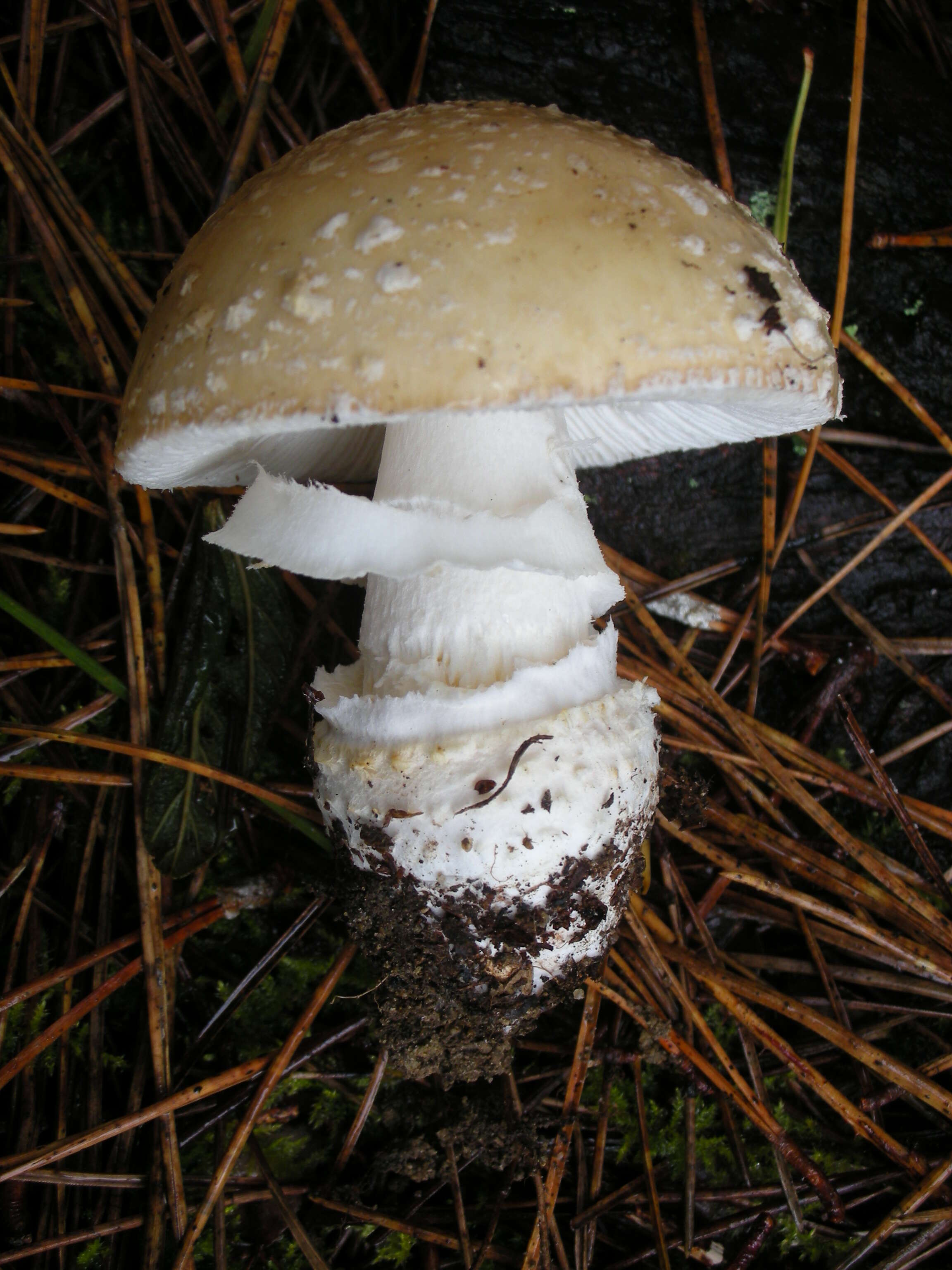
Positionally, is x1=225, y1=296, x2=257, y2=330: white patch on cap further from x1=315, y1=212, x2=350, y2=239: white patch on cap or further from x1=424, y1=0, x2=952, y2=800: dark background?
x1=424, y1=0, x2=952, y2=800: dark background

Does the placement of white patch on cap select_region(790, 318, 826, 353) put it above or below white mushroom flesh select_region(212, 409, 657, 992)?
above

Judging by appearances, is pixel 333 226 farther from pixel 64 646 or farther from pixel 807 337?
pixel 64 646

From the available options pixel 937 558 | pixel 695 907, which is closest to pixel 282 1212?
pixel 695 907

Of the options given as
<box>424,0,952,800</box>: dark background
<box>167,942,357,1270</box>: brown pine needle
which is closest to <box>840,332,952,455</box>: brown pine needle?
<box>424,0,952,800</box>: dark background

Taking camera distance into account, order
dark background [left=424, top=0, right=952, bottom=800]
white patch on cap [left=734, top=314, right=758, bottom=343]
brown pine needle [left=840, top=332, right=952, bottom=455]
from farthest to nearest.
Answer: brown pine needle [left=840, top=332, right=952, bottom=455], dark background [left=424, top=0, right=952, bottom=800], white patch on cap [left=734, top=314, right=758, bottom=343]

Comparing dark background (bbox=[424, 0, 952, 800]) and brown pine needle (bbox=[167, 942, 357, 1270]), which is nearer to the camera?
brown pine needle (bbox=[167, 942, 357, 1270])

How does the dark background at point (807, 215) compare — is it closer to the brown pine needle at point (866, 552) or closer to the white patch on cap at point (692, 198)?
the brown pine needle at point (866, 552)

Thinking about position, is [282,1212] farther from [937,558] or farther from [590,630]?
[937,558]

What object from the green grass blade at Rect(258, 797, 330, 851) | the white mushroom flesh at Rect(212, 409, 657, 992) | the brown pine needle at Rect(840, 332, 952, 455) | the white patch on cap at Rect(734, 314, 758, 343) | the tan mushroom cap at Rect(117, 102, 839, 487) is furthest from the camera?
the brown pine needle at Rect(840, 332, 952, 455)
